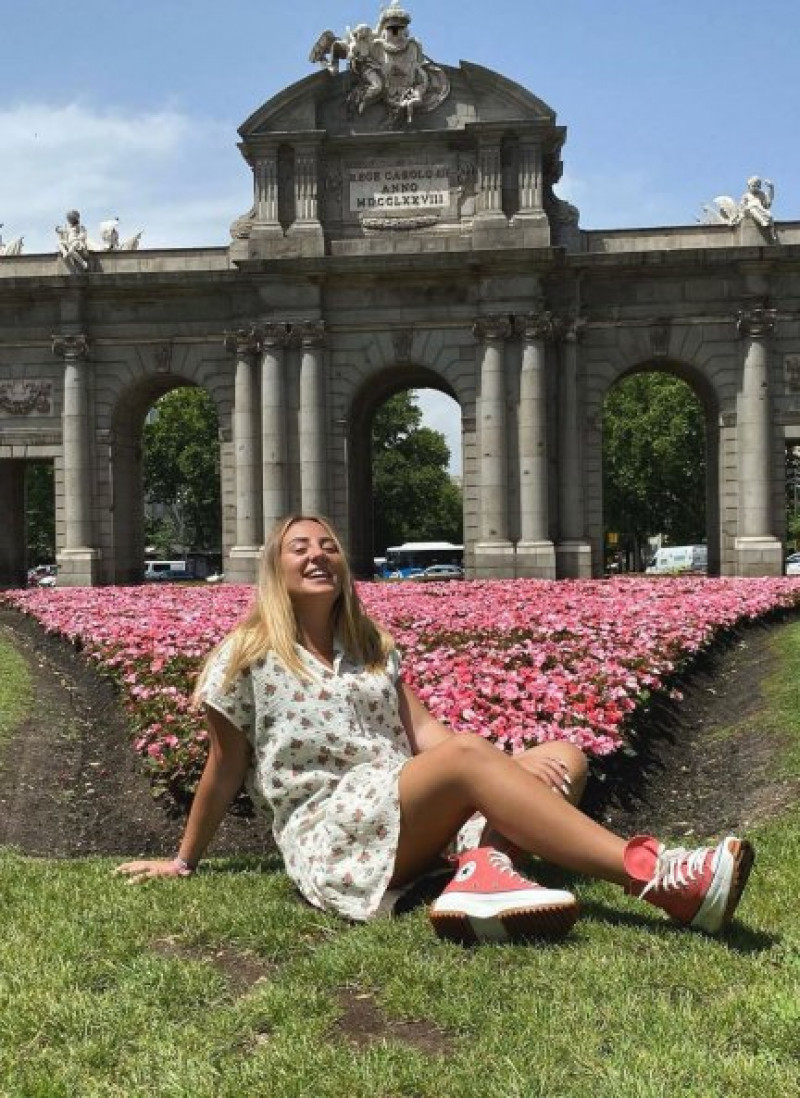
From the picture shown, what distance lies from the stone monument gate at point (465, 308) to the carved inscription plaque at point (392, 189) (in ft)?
0.19

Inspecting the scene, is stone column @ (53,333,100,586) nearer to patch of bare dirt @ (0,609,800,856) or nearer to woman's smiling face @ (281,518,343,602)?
patch of bare dirt @ (0,609,800,856)

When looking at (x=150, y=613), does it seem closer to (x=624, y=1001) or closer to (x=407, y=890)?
(x=407, y=890)

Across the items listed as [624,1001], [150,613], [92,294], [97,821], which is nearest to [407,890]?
[624,1001]

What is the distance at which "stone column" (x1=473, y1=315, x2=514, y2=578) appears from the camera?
1318 inches

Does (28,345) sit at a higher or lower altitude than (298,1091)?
higher

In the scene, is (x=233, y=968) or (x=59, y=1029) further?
(x=233, y=968)

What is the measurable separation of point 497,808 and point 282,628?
1678 millimetres

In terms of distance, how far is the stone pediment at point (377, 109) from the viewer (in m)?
33.0

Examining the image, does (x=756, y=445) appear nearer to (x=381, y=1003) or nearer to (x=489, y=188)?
(x=489, y=188)

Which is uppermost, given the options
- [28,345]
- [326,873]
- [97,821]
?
[28,345]

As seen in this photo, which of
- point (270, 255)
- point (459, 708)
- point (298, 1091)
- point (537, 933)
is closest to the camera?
point (298, 1091)

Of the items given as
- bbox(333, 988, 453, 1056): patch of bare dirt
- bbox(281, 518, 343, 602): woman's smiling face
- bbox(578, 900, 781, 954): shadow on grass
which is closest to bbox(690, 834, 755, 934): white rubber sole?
bbox(578, 900, 781, 954): shadow on grass

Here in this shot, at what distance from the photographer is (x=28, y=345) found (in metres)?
35.7

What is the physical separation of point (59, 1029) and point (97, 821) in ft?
19.0
